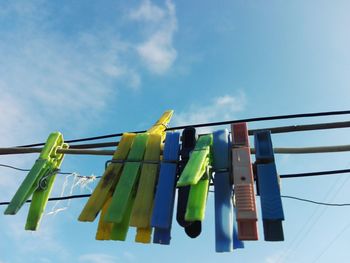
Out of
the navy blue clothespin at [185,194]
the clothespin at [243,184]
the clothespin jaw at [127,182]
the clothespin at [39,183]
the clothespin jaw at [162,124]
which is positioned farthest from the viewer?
the clothespin jaw at [162,124]

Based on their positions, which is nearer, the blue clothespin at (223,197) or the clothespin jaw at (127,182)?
the blue clothespin at (223,197)

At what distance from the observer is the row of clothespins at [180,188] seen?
1884mm

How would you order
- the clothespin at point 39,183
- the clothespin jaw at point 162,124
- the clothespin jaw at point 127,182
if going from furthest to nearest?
the clothespin jaw at point 162,124 → the clothespin at point 39,183 → the clothespin jaw at point 127,182

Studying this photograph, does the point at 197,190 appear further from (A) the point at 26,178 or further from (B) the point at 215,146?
(A) the point at 26,178

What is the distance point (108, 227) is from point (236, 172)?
76cm

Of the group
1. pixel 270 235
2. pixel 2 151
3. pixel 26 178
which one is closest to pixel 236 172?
pixel 270 235

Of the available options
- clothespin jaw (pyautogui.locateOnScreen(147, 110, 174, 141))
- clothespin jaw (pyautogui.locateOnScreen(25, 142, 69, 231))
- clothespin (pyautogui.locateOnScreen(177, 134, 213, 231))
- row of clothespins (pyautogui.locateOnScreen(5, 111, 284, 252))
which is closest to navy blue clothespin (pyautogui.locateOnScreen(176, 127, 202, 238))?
row of clothespins (pyautogui.locateOnScreen(5, 111, 284, 252))

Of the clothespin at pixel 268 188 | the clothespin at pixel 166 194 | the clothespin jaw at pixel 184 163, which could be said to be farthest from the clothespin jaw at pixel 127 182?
the clothespin at pixel 268 188

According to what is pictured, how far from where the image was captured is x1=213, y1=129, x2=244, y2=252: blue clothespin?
1.85 meters

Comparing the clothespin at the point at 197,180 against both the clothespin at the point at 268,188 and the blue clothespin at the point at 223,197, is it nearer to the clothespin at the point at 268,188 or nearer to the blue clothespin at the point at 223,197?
the blue clothespin at the point at 223,197

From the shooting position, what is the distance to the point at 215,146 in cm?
227

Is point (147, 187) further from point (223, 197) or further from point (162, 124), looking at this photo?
point (162, 124)

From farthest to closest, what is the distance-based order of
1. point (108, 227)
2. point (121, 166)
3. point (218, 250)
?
point (121, 166) < point (108, 227) < point (218, 250)

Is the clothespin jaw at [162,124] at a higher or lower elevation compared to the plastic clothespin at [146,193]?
higher
